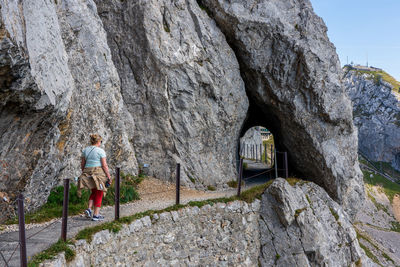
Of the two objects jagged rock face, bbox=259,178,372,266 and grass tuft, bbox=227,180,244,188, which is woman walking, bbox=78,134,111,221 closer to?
jagged rock face, bbox=259,178,372,266

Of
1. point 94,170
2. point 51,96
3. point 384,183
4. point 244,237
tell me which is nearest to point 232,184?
point 244,237

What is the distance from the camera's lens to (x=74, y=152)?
10.2 meters

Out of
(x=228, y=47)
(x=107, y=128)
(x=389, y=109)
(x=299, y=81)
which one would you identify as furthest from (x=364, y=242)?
(x=389, y=109)

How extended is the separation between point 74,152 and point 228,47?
1002 centimetres

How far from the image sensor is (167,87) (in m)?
14.1

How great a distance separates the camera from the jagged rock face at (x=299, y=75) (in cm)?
1641

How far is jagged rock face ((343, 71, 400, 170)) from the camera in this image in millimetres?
87250

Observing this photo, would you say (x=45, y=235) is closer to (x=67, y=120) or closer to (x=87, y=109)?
(x=67, y=120)

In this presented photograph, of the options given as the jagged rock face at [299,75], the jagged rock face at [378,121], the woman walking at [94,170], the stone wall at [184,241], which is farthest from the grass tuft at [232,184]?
the jagged rock face at [378,121]

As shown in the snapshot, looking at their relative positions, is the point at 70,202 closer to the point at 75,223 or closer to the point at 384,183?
the point at 75,223

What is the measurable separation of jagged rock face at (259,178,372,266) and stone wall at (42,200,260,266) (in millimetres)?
505

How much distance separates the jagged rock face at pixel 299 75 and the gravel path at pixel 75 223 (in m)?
7.22

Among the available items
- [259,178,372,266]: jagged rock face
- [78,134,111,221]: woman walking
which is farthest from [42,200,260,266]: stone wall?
[78,134,111,221]: woman walking

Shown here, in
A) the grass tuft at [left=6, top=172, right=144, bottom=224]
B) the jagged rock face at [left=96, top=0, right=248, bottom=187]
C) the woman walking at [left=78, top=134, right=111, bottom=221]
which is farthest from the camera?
the jagged rock face at [left=96, top=0, right=248, bottom=187]
